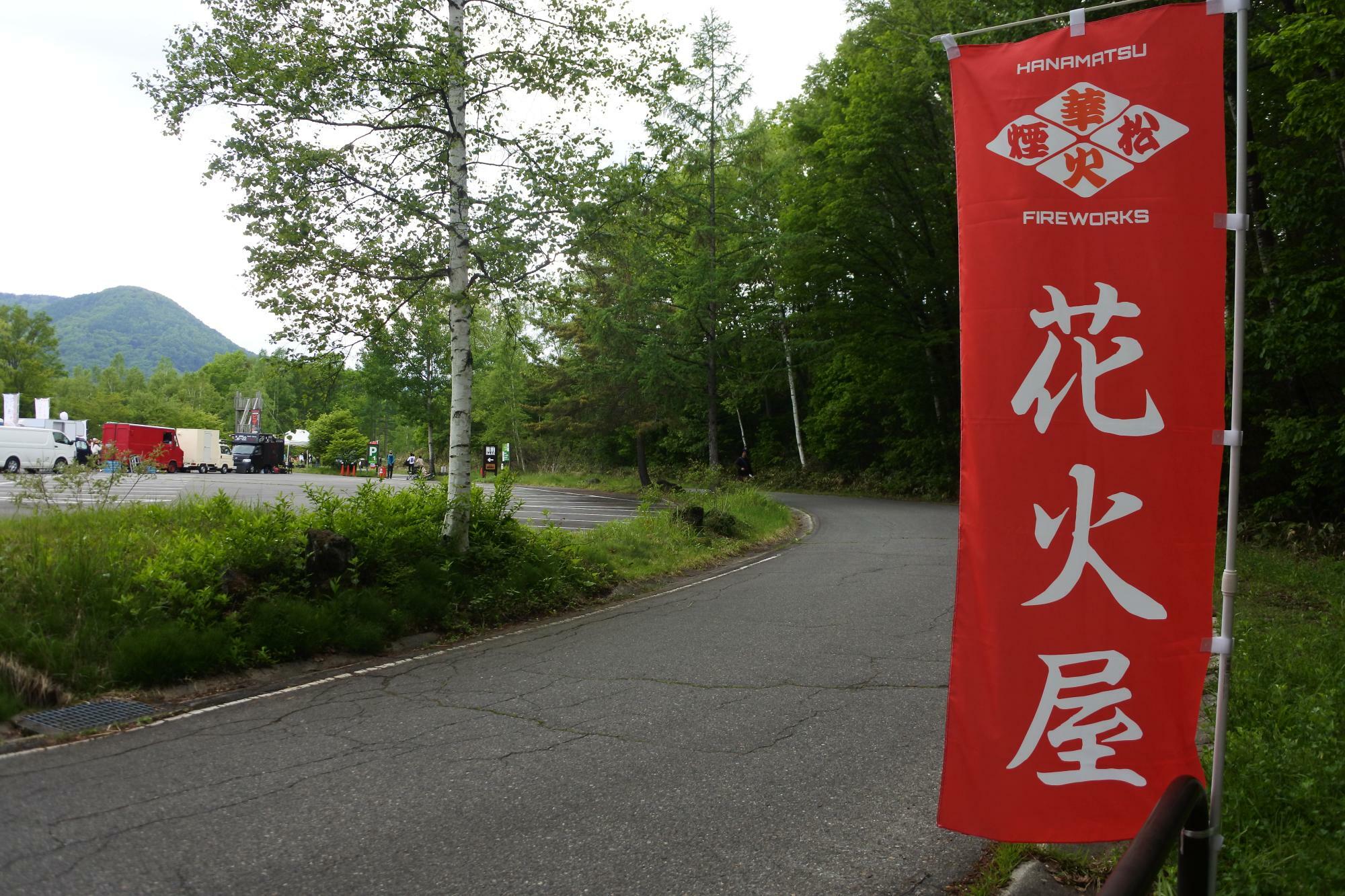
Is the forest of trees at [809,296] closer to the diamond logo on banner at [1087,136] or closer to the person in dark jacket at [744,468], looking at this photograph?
the person in dark jacket at [744,468]

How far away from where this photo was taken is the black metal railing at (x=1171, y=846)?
1.75 meters

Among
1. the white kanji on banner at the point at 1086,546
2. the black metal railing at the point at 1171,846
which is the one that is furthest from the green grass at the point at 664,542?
the black metal railing at the point at 1171,846

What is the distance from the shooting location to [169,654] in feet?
21.4

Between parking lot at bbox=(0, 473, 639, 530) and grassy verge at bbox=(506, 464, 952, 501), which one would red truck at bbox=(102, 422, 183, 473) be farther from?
parking lot at bbox=(0, 473, 639, 530)

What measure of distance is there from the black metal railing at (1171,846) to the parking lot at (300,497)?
8639 mm

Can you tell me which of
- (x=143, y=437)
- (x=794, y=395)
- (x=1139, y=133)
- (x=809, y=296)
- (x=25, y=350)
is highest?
(x=25, y=350)

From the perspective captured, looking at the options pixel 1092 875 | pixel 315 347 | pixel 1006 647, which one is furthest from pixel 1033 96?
pixel 315 347

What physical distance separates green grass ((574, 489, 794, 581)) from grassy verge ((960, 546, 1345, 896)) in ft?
25.0

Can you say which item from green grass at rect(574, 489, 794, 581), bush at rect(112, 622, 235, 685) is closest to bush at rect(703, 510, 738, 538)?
green grass at rect(574, 489, 794, 581)

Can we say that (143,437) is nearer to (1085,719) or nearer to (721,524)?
(721,524)

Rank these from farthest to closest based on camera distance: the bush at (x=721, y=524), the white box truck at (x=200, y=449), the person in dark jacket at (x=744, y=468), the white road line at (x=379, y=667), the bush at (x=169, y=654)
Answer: the white box truck at (x=200, y=449), the person in dark jacket at (x=744, y=468), the bush at (x=721, y=524), the bush at (x=169, y=654), the white road line at (x=379, y=667)

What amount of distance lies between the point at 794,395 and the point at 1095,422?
34.9 meters

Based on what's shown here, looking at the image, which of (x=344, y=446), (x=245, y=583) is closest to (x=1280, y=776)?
(x=245, y=583)

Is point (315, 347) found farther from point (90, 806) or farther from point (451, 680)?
point (90, 806)
